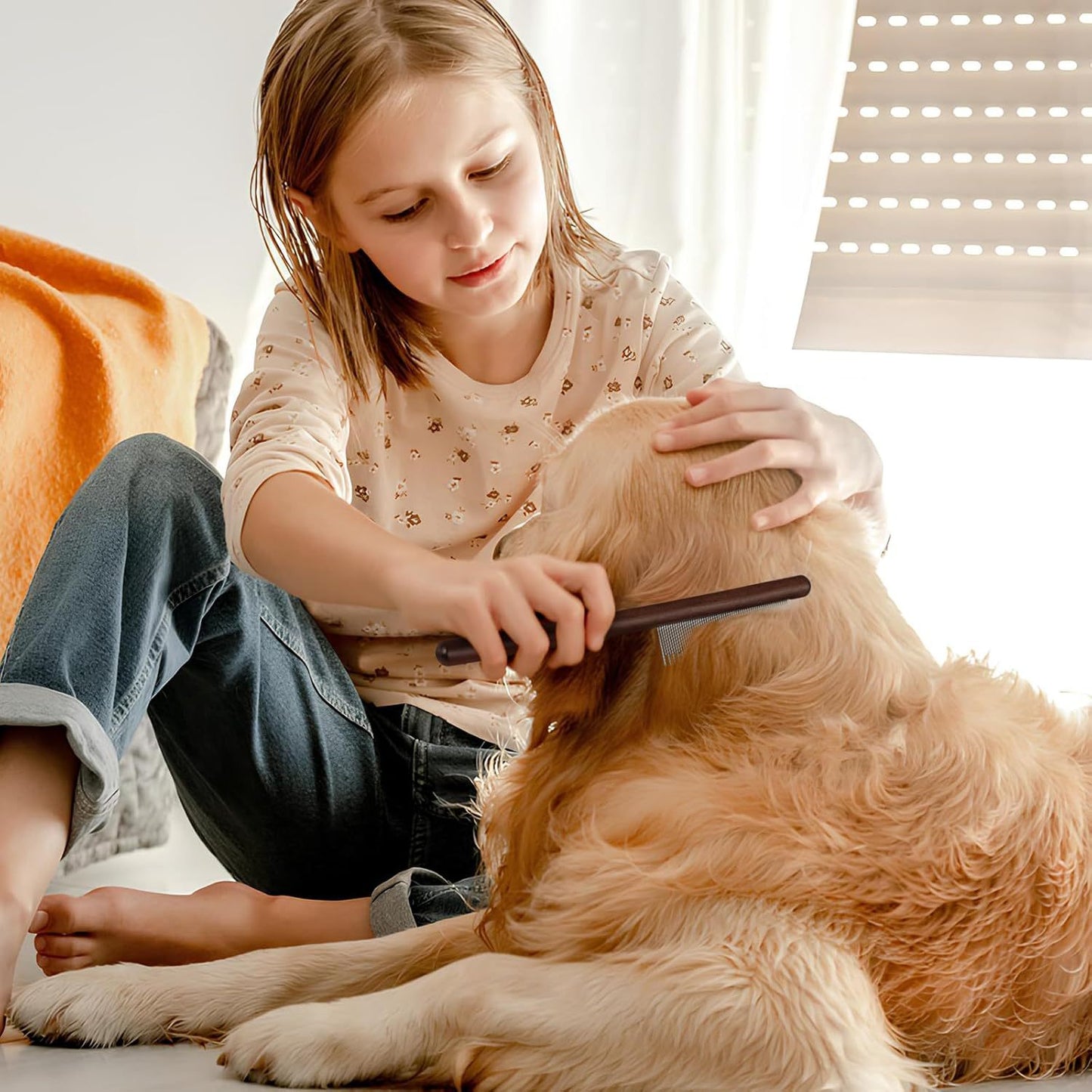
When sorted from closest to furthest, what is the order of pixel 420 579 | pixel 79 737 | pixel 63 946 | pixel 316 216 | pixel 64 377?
pixel 420 579
pixel 79 737
pixel 63 946
pixel 316 216
pixel 64 377

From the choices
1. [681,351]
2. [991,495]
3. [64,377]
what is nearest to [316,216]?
[681,351]

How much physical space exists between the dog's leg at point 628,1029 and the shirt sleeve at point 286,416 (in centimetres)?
56

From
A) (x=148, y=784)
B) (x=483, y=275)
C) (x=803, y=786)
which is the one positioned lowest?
(x=148, y=784)

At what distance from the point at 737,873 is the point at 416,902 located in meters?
0.52

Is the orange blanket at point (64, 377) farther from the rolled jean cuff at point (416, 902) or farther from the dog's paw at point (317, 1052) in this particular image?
the dog's paw at point (317, 1052)

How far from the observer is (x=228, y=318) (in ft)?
9.78

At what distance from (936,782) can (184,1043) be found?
26.6 inches

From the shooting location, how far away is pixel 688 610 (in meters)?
1.00

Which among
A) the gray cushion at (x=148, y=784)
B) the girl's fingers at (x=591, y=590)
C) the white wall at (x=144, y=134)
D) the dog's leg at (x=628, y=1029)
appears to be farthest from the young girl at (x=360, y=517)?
the white wall at (x=144, y=134)

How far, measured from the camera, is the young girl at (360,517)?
3.93 feet

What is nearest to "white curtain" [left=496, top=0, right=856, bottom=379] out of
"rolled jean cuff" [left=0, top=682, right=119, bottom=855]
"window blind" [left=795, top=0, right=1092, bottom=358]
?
"window blind" [left=795, top=0, right=1092, bottom=358]

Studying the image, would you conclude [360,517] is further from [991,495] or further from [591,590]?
[991,495]

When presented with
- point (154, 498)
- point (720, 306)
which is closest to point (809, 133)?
point (720, 306)

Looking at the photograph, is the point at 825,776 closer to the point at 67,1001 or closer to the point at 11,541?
the point at 67,1001
